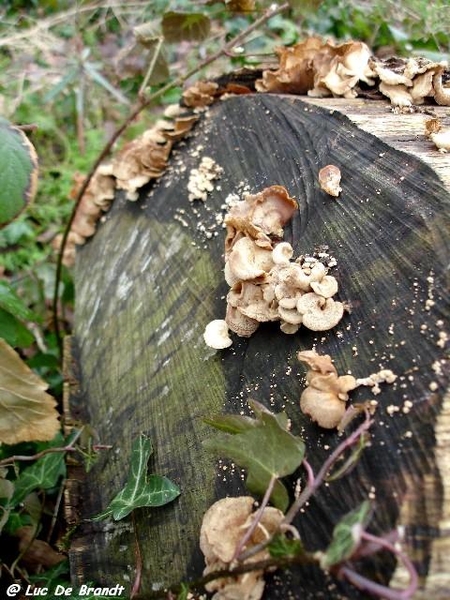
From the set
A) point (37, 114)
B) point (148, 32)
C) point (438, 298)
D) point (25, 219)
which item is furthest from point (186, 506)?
point (37, 114)

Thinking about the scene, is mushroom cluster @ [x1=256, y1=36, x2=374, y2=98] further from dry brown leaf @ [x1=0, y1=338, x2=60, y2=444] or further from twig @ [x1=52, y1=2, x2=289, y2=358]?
dry brown leaf @ [x1=0, y1=338, x2=60, y2=444]

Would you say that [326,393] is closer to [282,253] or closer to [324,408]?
[324,408]

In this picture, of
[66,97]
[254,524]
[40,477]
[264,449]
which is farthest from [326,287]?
[66,97]

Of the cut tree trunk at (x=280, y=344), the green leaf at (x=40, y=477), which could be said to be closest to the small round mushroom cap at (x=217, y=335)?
the cut tree trunk at (x=280, y=344)

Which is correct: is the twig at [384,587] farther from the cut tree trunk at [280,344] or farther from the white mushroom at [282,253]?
the white mushroom at [282,253]

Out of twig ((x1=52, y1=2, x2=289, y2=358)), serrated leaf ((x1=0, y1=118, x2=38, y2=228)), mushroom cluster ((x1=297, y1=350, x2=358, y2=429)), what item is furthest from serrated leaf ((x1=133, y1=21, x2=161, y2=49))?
mushroom cluster ((x1=297, y1=350, x2=358, y2=429))
